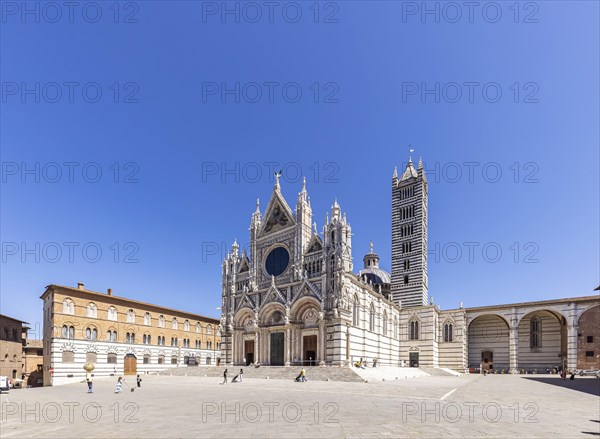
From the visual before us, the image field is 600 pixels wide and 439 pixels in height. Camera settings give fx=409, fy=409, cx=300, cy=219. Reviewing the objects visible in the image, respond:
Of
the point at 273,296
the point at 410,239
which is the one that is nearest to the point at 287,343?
the point at 273,296

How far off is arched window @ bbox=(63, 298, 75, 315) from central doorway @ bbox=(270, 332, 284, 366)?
22.7m

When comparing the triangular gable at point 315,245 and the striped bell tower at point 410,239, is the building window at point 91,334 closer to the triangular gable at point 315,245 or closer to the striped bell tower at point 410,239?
the triangular gable at point 315,245

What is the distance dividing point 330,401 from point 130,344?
1592 inches

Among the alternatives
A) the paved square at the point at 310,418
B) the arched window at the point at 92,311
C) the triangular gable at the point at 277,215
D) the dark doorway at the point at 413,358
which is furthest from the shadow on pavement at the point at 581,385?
the arched window at the point at 92,311

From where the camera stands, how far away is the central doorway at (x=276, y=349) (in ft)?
155

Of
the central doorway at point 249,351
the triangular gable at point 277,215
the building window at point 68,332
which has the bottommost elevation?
the central doorway at point 249,351

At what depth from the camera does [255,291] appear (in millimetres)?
50906

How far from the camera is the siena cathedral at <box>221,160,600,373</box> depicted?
145ft

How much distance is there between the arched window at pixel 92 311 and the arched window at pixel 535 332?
57704 mm

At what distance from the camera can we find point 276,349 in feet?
156

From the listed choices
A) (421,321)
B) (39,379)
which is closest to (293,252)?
(421,321)

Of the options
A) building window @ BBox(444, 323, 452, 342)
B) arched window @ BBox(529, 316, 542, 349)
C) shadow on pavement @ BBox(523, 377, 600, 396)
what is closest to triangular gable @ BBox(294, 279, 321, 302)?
shadow on pavement @ BBox(523, 377, 600, 396)

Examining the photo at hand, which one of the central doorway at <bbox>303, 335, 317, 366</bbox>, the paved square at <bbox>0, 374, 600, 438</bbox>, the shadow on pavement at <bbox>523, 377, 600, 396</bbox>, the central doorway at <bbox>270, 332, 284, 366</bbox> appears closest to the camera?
the paved square at <bbox>0, 374, 600, 438</bbox>

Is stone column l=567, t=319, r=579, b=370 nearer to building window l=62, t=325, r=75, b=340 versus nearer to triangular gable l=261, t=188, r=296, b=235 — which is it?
triangular gable l=261, t=188, r=296, b=235
